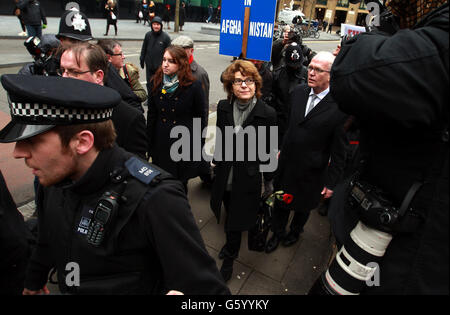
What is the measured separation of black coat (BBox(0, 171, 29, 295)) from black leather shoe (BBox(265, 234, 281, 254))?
2.14 meters

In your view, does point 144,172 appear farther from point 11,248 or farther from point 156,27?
point 156,27

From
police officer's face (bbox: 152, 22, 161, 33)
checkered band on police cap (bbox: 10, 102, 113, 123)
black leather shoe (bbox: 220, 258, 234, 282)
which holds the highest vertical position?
police officer's face (bbox: 152, 22, 161, 33)

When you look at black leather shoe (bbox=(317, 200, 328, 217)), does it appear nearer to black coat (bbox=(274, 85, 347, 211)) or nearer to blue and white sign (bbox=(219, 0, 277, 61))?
black coat (bbox=(274, 85, 347, 211))

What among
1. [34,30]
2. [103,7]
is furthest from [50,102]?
[103,7]

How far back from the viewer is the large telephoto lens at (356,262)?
0.98 m

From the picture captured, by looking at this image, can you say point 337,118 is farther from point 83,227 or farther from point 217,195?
point 83,227

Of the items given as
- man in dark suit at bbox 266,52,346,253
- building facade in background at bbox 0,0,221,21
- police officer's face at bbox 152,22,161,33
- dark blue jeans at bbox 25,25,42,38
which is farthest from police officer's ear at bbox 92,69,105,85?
building facade in background at bbox 0,0,221,21

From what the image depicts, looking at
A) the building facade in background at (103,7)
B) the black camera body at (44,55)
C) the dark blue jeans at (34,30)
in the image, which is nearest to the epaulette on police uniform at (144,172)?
the black camera body at (44,55)

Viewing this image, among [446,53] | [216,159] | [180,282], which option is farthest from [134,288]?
[216,159]

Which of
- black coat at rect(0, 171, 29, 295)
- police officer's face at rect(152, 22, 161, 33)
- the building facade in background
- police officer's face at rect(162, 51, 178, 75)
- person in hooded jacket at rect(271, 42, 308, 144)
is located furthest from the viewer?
the building facade in background

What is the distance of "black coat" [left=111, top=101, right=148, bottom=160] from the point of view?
2.36 meters

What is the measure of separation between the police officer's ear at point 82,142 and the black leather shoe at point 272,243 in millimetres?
2263

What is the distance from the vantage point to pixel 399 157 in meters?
0.94

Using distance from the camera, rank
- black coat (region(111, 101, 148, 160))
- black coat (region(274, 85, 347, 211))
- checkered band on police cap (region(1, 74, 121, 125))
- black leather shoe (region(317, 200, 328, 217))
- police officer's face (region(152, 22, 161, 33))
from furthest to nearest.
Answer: police officer's face (region(152, 22, 161, 33)) → black leather shoe (region(317, 200, 328, 217)) → black coat (region(274, 85, 347, 211)) → black coat (region(111, 101, 148, 160)) → checkered band on police cap (region(1, 74, 121, 125))
